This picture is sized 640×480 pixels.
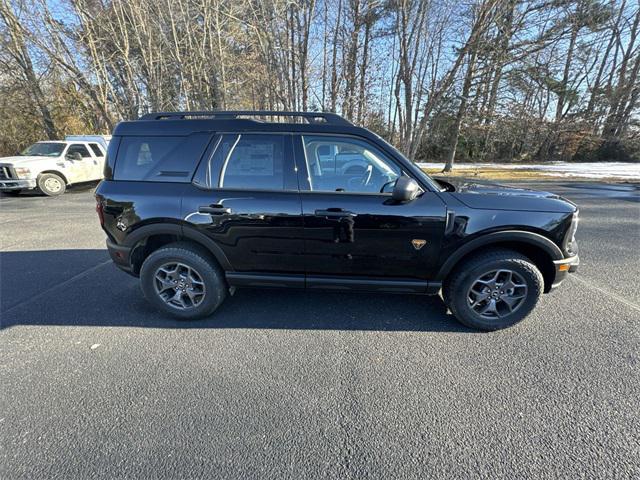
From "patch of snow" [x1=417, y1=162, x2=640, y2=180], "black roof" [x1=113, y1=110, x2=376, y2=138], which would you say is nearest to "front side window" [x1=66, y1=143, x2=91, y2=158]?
"black roof" [x1=113, y1=110, x2=376, y2=138]

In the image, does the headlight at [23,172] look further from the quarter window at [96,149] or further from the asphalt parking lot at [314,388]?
the asphalt parking lot at [314,388]

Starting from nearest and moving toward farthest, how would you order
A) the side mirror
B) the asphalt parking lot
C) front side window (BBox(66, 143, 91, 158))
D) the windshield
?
the asphalt parking lot → the side mirror → the windshield → front side window (BBox(66, 143, 91, 158))

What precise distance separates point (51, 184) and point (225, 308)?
10.8 meters

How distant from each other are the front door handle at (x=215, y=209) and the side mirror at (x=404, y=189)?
59.6 inches

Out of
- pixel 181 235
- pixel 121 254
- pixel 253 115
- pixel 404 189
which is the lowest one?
pixel 121 254

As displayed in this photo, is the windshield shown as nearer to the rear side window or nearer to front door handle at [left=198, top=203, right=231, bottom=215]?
the rear side window

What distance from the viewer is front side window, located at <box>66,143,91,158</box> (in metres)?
10.6

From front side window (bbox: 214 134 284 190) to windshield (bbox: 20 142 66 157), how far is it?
11334 mm

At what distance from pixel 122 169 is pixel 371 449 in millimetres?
3177

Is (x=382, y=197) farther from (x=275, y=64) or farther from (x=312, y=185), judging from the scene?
(x=275, y=64)

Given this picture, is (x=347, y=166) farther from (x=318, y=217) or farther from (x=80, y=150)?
(x=80, y=150)

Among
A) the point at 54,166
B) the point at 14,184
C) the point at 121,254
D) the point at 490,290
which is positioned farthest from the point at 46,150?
the point at 490,290

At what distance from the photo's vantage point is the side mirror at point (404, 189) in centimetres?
243

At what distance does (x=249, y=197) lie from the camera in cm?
272
